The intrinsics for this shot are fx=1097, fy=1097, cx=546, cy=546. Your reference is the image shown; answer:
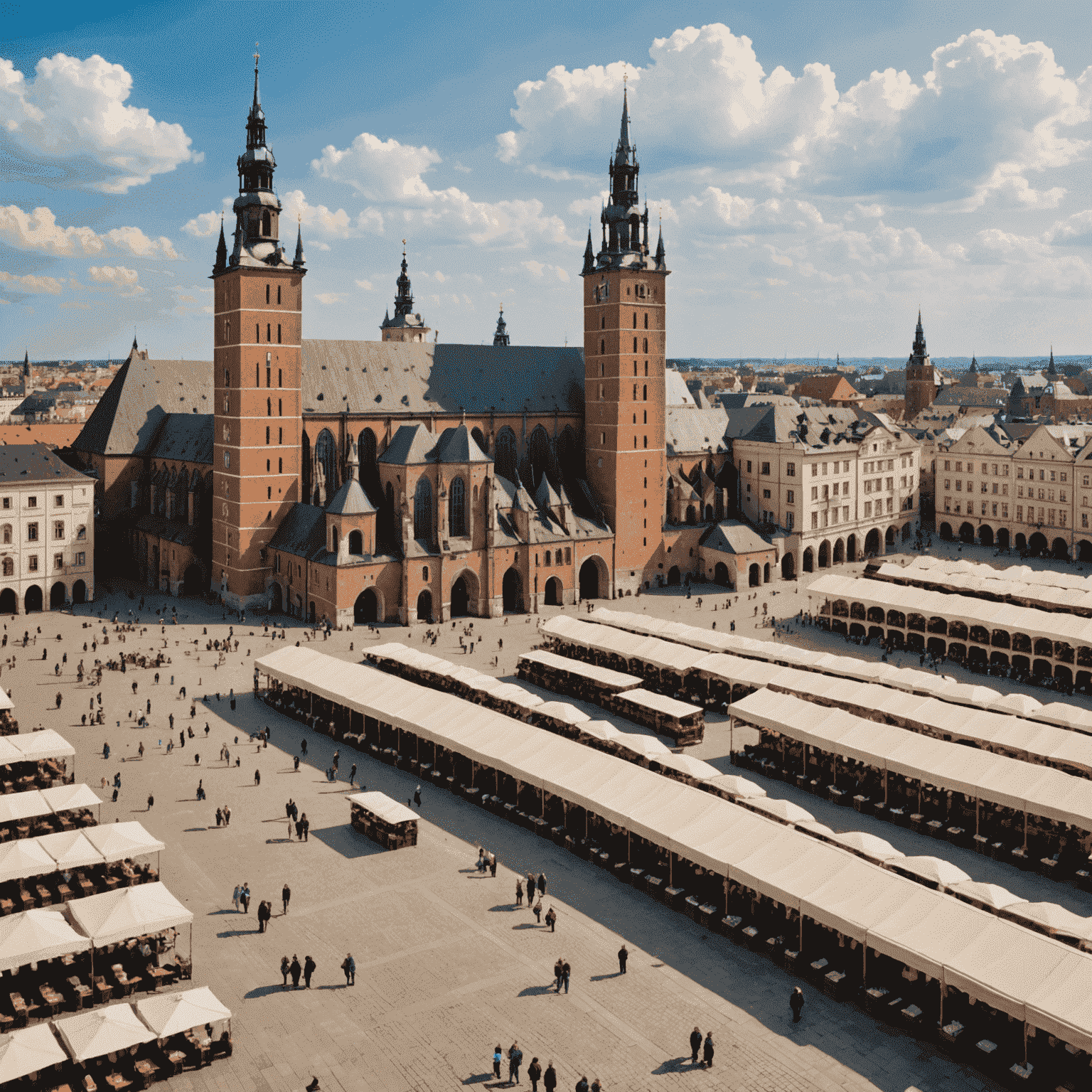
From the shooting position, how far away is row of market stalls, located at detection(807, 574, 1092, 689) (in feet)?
211

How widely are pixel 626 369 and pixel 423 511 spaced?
21.3 metres

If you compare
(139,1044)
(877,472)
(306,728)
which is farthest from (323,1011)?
(877,472)

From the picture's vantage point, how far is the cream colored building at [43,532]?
82.2m

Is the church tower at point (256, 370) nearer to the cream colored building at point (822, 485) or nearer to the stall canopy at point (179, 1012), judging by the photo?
the cream colored building at point (822, 485)

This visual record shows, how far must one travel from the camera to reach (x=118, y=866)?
37.8 metres

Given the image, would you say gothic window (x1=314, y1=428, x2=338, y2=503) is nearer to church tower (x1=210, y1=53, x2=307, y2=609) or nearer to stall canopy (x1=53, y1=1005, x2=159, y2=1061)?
church tower (x1=210, y1=53, x2=307, y2=609)

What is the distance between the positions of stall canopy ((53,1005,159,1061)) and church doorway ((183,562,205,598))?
64.4 metres

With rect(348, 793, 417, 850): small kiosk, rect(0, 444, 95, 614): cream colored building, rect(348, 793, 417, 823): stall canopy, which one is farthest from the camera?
rect(0, 444, 95, 614): cream colored building

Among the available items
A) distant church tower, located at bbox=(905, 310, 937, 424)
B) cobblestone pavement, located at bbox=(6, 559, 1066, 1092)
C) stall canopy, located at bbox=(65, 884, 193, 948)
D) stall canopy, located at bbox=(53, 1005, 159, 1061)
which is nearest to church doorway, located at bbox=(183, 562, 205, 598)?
cobblestone pavement, located at bbox=(6, 559, 1066, 1092)

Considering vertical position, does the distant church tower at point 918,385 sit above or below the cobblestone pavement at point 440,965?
above

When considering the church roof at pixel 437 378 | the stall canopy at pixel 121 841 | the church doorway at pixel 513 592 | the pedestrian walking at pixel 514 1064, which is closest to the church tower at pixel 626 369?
the church roof at pixel 437 378

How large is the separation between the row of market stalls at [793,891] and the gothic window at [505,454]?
4458 cm

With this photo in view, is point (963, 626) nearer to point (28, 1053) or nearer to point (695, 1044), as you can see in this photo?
point (695, 1044)

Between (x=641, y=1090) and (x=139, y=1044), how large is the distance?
12.4 meters
